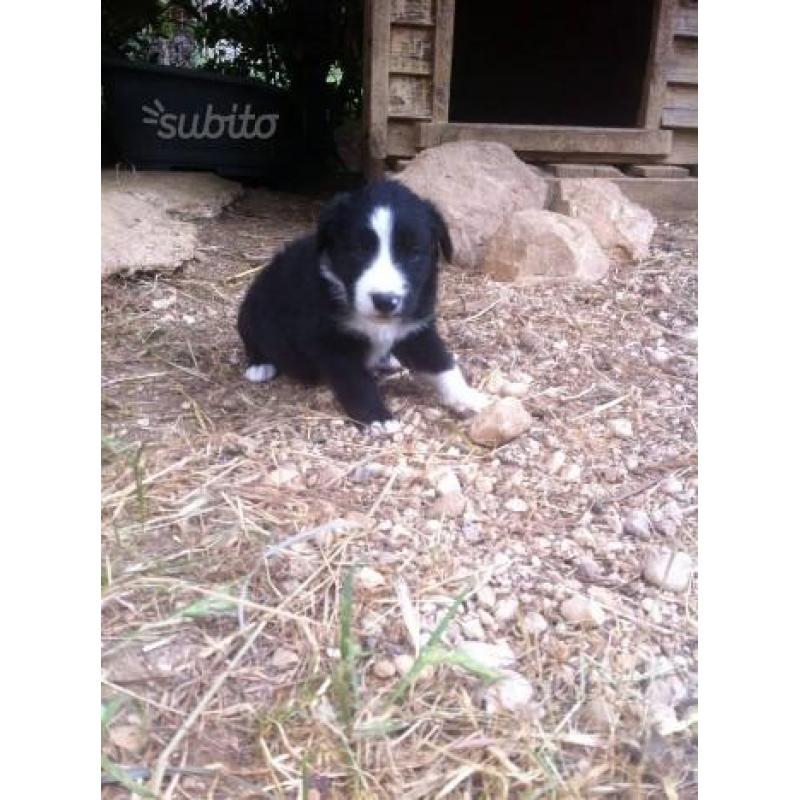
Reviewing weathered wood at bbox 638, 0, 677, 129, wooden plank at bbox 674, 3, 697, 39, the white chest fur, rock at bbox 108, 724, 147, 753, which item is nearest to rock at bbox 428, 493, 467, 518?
the white chest fur

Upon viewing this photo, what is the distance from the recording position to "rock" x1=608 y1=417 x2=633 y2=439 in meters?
2.54

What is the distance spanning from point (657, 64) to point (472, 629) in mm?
4015

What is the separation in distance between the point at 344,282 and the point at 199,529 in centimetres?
106

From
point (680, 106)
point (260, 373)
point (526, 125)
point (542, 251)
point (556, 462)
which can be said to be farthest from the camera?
point (526, 125)

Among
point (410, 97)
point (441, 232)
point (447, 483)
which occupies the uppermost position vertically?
point (410, 97)

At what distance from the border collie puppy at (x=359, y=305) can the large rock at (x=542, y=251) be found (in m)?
1.03

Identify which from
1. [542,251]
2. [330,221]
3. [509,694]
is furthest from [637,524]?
[542,251]

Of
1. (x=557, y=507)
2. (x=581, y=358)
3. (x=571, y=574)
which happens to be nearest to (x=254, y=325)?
(x=581, y=358)

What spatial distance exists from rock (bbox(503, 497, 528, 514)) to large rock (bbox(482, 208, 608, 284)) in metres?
1.84

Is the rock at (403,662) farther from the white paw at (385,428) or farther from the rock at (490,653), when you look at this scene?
the white paw at (385,428)

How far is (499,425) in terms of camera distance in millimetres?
2498

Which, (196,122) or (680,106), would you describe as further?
(196,122)

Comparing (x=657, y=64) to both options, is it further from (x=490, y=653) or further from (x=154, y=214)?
(x=490, y=653)
